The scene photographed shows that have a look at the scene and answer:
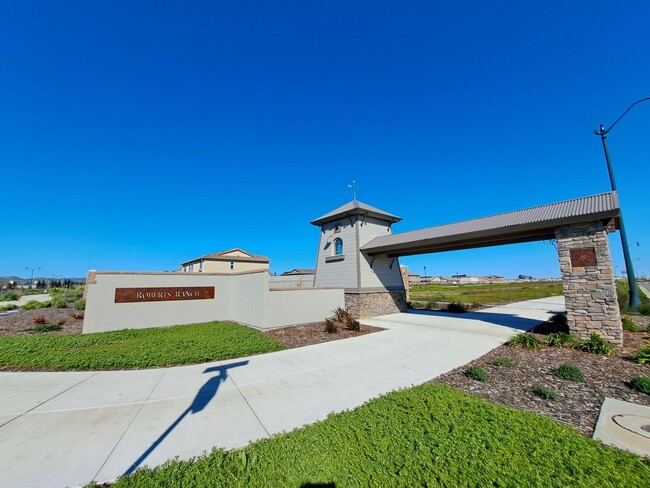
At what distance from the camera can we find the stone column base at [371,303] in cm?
1487

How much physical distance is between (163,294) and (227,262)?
22146 mm

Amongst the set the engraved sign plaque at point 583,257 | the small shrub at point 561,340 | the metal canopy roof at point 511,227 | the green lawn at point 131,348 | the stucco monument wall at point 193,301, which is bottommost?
the small shrub at point 561,340

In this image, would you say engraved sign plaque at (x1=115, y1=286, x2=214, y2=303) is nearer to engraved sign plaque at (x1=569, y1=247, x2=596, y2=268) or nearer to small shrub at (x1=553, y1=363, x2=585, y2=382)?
small shrub at (x1=553, y1=363, x2=585, y2=382)

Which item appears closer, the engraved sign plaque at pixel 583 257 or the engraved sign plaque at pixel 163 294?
the engraved sign plaque at pixel 583 257

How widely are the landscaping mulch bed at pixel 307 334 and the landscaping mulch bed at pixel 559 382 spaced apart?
4863 millimetres

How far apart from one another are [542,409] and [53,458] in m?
7.18

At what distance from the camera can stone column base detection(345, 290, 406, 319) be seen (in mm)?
14867

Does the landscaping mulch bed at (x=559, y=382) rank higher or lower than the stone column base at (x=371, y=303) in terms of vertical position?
lower

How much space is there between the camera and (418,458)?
317 centimetres

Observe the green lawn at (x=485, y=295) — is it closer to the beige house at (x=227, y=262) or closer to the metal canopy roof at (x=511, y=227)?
the metal canopy roof at (x=511, y=227)

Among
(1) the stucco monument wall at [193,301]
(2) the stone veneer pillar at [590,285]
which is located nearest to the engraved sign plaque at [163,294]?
(1) the stucco monument wall at [193,301]

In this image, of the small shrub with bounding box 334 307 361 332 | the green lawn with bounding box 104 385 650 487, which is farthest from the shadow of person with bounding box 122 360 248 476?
the small shrub with bounding box 334 307 361 332

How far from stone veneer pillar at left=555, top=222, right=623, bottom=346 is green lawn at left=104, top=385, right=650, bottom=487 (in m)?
6.58

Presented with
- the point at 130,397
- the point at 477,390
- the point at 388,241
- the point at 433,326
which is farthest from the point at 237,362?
the point at 388,241
